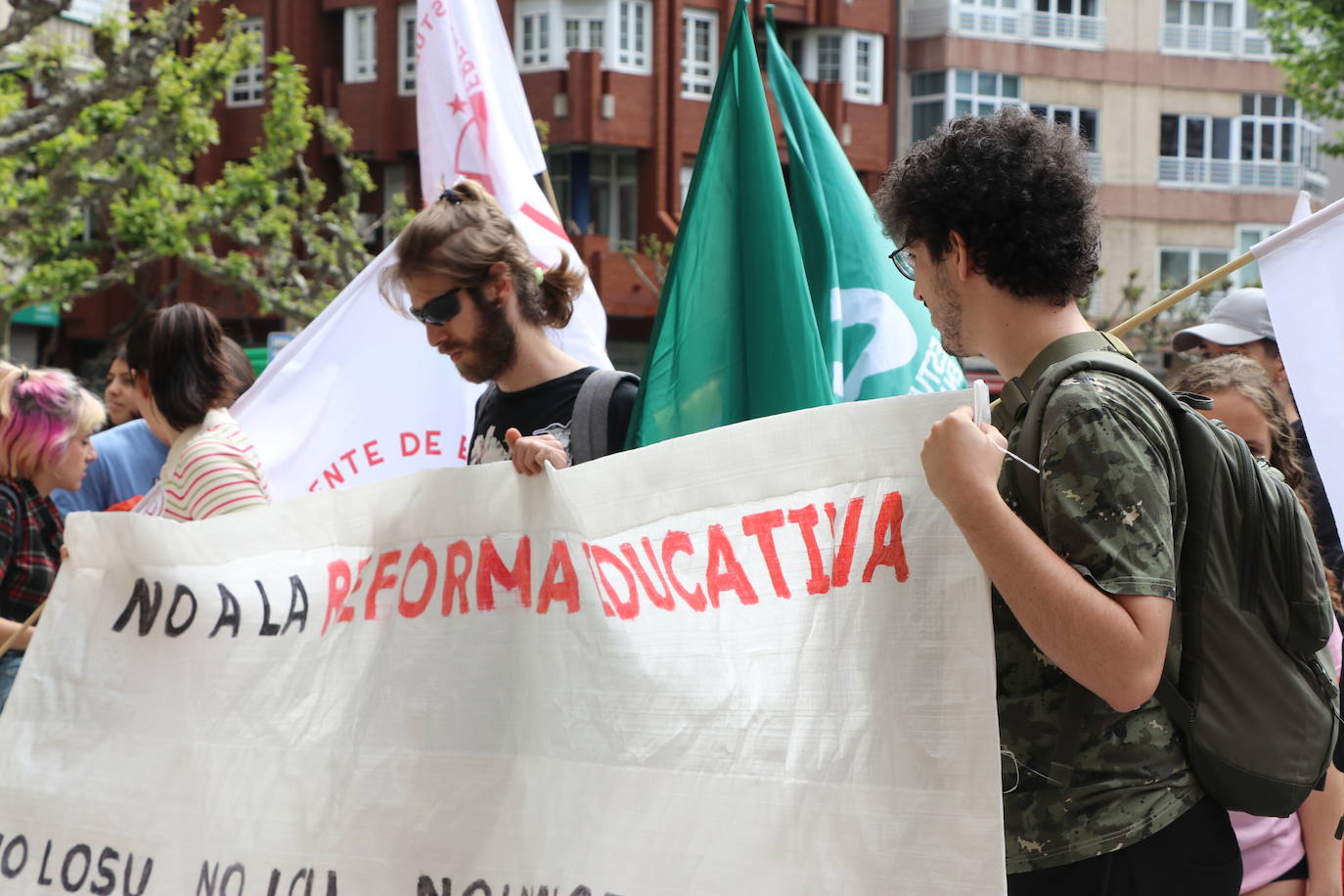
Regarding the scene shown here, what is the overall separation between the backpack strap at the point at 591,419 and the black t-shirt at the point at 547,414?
0.02 metres

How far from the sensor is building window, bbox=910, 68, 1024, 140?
32.8 metres

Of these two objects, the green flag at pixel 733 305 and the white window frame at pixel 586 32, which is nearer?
the green flag at pixel 733 305

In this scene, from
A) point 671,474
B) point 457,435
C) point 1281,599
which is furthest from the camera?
point 457,435

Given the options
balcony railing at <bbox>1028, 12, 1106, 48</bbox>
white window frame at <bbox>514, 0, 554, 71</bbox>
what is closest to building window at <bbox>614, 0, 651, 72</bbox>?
white window frame at <bbox>514, 0, 554, 71</bbox>

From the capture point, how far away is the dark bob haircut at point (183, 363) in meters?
3.91

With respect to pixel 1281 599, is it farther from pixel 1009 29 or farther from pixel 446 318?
pixel 1009 29

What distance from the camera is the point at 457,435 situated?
16.7ft

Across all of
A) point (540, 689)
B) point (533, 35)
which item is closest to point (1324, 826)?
point (540, 689)

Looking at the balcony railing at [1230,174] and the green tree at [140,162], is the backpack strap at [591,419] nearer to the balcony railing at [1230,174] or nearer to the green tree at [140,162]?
the green tree at [140,162]

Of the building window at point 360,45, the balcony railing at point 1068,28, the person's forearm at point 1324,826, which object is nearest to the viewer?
the person's forearm at point 1324,826

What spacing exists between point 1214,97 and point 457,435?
33479 mm

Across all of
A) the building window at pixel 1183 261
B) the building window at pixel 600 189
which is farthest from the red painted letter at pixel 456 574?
the building window at pixel 1183 261

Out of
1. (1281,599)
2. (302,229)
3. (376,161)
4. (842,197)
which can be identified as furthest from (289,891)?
(376,161)

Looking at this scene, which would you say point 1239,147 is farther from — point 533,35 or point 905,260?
point 905,260
